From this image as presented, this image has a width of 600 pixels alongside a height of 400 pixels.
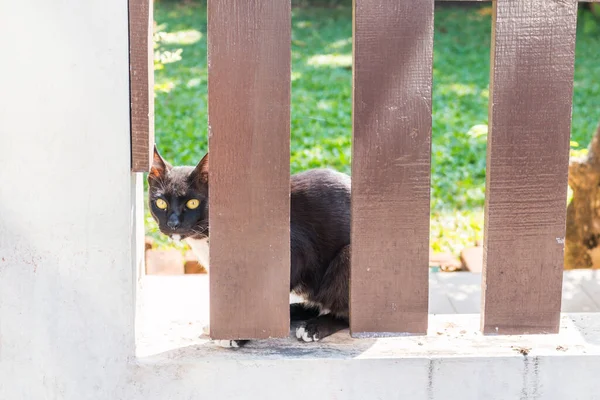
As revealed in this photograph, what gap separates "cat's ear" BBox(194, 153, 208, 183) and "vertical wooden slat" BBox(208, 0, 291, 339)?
0.73 m

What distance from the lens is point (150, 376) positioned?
7.73 feet

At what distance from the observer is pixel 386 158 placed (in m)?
2.36

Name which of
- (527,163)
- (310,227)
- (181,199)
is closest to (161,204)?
(181,199)

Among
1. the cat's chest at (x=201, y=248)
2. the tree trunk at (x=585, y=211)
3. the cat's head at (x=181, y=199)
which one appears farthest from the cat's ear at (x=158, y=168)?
the tree trunk at (x=585, y=211)

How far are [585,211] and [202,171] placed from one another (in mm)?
2295

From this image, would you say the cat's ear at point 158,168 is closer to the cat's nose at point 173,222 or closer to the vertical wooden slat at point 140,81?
the cat's nose at point 173,222

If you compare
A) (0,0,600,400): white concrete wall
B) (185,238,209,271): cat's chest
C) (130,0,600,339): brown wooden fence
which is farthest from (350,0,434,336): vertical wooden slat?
(185,238,209,271): cat's chest

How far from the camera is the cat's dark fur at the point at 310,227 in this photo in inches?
111

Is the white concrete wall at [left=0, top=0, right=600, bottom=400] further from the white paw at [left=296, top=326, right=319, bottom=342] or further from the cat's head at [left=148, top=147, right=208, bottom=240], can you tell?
the cat's head at [left=148, top=147, right=208, bottom=240]

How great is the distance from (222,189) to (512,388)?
973mm

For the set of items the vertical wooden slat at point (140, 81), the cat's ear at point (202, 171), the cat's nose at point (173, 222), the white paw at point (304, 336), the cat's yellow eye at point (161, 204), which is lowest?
the white paw at point (304, 336)

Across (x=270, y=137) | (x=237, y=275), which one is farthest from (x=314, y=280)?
(x=270, y=137)

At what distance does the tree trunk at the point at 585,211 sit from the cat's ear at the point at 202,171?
7.12ft

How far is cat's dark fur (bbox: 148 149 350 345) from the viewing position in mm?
2832
